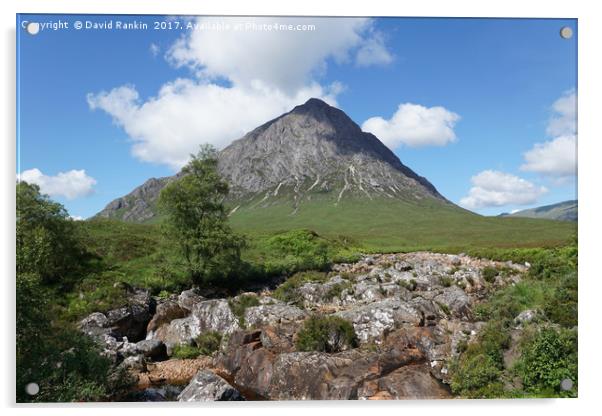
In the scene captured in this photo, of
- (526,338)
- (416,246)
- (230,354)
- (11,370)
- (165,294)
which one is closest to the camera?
(11,370)

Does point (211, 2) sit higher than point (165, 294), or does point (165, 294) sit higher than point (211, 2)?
point (211, 2)

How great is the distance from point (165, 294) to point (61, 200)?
484cm

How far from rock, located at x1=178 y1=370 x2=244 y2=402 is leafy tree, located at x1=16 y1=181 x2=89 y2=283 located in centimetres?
327

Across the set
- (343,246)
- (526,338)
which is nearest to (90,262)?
(526,338)

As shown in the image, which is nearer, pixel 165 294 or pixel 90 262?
pixel 90 262

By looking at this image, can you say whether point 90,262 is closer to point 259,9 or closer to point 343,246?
point 259,9

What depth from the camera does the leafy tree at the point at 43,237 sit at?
239 inches

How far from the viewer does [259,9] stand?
6246 mm

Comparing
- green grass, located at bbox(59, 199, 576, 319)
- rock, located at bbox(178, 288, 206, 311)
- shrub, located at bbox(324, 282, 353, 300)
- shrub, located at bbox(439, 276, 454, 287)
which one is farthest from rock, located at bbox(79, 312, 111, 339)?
shrub, located at bbox(439, 276, 454, 287)

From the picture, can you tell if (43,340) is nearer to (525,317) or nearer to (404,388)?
(404,388)

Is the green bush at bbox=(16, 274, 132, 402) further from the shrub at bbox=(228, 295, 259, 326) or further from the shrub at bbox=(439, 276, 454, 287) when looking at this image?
the shrub at bbox=(439, 276, 454, 287)

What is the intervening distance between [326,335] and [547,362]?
157 inches

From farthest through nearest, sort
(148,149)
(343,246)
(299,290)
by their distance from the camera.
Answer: (343,246), (299,290), (148,149)

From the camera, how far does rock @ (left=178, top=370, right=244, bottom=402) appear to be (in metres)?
6.01
